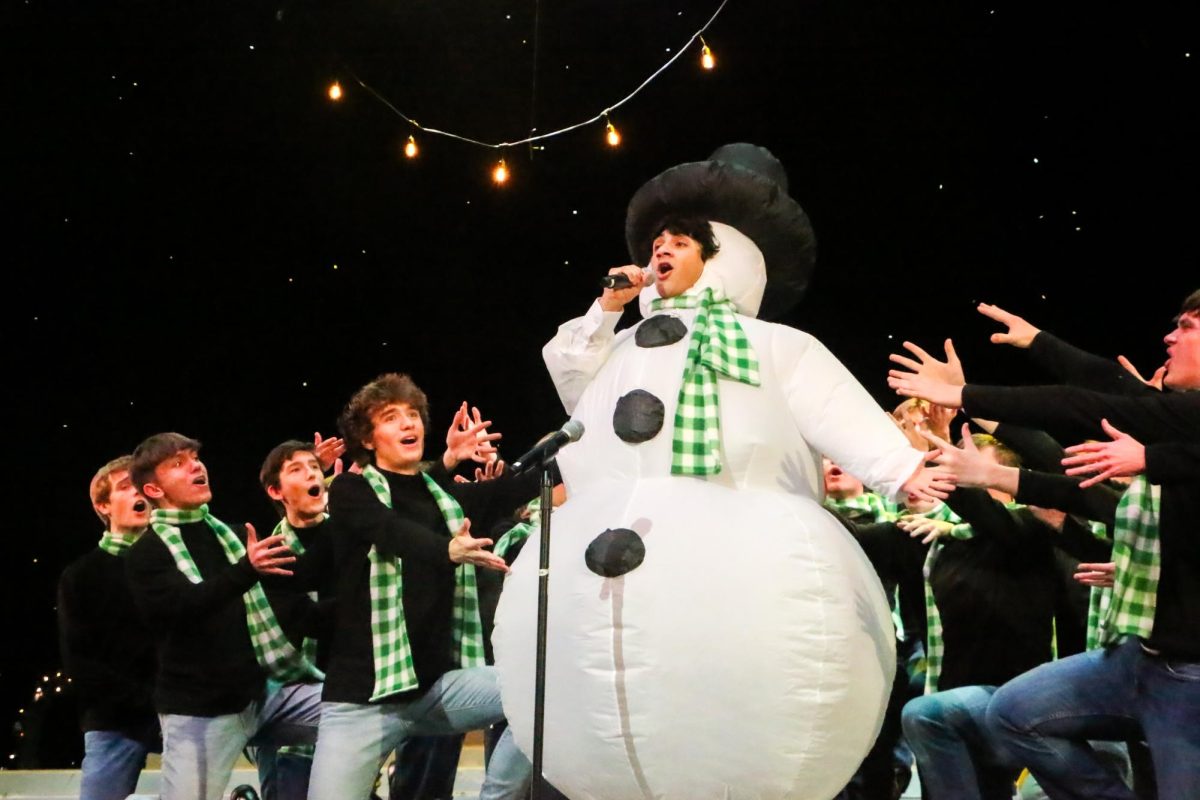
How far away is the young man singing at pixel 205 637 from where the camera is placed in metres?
3.86

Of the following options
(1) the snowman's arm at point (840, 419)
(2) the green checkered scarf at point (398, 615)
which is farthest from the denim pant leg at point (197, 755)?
(1) the snowman's arm at point (840, 419)

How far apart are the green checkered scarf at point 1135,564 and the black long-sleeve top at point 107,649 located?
10.4ft

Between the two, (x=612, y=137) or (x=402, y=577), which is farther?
(x=612, y=137)

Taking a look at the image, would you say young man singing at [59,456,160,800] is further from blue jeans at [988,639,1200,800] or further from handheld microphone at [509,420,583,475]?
blue jeans at [988,639,1200,800]

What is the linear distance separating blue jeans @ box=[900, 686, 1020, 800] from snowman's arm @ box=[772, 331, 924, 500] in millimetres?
1190

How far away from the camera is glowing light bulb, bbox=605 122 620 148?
5.31 metres

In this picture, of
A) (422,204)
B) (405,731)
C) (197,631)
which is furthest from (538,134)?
(405,731)

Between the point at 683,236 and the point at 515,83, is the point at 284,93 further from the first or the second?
the point at 683,236

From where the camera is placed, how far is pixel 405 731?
3.63 m

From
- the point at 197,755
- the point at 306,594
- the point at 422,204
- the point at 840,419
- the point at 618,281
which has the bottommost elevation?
the point at 197,755

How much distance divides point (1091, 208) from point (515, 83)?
259cm

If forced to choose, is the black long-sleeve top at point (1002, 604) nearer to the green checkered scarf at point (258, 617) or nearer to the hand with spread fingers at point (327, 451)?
the green checkered scarf at point (258, 617)

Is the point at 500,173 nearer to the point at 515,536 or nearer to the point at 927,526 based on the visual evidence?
the point at 515,536

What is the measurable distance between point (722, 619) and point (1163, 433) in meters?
1.24
